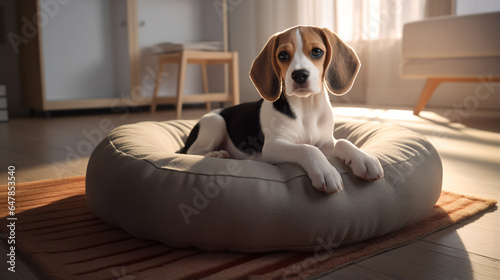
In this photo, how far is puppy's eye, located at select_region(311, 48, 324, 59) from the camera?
142 cm

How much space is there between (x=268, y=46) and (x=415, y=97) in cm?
400

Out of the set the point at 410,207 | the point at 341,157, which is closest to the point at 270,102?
the point at 341,157

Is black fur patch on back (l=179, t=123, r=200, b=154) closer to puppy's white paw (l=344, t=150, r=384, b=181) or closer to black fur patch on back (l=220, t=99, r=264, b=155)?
black fur patch on back (l=220, t=99, r=264, b=155)

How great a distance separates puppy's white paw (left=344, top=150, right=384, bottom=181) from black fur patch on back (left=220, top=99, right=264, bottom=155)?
43 centimetres

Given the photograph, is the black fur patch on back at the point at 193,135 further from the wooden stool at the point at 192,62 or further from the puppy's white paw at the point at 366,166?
the wooden stool at the point at 192,62

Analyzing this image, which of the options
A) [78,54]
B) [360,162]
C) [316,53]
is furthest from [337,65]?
[78,54]

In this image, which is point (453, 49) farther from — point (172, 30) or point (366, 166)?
point (172, 30)

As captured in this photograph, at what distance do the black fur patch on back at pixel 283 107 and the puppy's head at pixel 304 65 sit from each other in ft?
0.11

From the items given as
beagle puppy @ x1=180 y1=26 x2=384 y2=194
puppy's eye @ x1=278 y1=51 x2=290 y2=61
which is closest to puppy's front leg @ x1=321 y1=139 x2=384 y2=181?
beagle puppy @ x1=180 y1=26 x2=384 y2=194

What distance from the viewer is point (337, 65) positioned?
58.6 inches

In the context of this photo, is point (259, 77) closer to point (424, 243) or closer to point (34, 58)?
point (424, 243)

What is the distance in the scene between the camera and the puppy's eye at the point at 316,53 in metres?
1.42

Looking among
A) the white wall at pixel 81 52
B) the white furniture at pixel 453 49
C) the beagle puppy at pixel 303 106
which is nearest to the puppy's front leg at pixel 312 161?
the beagle puppy at pixel 303 106

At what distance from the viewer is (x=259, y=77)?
60.5 inches
